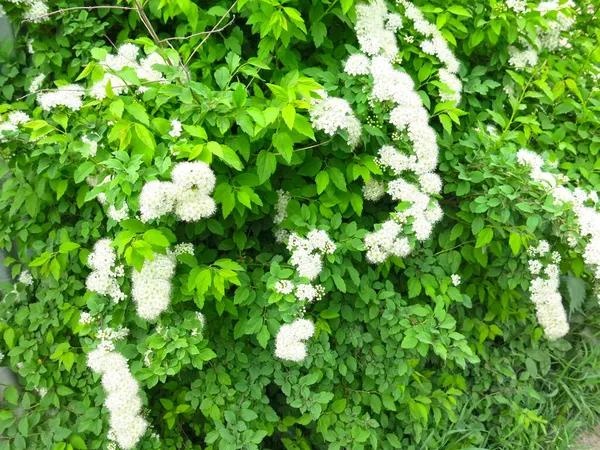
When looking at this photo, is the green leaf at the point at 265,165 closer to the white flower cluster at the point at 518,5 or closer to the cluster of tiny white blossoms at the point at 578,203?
the cluster of tiny white blossoms at the point at 578,203

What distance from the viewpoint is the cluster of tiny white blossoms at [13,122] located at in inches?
84.2

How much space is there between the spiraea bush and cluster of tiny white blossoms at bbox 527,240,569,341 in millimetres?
13

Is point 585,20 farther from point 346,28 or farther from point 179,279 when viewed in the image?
point 179,279

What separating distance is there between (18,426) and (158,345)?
1.01m

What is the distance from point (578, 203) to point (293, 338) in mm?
1494

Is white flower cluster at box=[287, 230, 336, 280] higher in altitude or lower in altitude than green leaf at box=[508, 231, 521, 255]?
lower

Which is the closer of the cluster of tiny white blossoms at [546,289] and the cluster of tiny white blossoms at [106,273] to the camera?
the cluster of tiny white blossoms at [106,273]

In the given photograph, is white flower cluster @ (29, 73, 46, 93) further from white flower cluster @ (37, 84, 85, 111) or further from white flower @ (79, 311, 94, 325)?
white flower @ (79, 311, 94, 325)

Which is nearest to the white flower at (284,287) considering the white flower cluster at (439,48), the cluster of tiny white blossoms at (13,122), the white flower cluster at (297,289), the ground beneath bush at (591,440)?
the white flower cluster at (297,289)

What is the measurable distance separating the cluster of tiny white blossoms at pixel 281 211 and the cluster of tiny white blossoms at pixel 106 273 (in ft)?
2.44

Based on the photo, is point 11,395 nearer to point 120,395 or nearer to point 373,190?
point 120,395

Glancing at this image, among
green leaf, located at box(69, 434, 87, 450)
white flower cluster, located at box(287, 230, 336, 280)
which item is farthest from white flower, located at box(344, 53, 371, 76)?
green leaf, located at box(69, 434, 87, 450)

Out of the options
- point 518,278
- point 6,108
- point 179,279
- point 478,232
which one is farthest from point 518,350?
point 6,108

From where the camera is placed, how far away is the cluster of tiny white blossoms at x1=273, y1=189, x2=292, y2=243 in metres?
2.34
